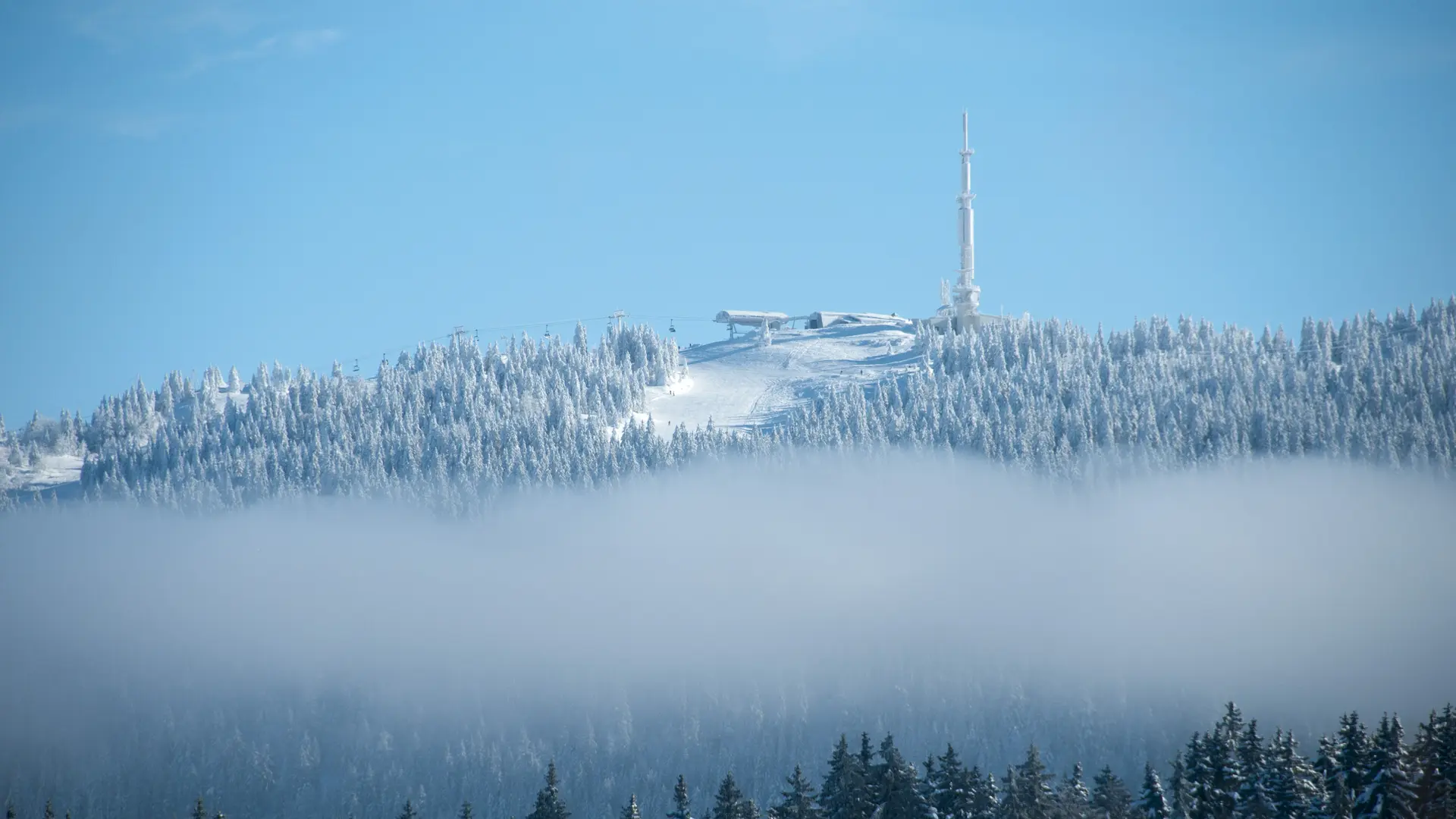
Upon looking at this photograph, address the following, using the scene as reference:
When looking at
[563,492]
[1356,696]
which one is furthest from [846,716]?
[563,492]

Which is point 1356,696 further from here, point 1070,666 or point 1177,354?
point 1177,354

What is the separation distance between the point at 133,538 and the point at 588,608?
51.0m

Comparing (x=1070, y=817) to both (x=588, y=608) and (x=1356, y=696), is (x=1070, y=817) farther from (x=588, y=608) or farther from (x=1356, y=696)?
(x=588, y=608)

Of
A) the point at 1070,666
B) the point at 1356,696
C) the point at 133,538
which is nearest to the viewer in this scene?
the point at 1356,696

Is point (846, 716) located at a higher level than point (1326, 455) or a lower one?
lower

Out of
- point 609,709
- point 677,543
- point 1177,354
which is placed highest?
point 1177,354

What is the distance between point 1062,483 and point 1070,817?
90066 millimetres

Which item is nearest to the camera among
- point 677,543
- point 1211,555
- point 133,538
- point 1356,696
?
point 1356,696

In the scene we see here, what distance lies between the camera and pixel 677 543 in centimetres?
17750

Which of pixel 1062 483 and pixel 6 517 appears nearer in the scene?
pixel 1062 483

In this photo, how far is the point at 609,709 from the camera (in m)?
152

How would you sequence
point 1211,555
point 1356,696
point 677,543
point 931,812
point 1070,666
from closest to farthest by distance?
point 931,812, point 1356,696, point 1070,666, point 1211,555, point 677,543

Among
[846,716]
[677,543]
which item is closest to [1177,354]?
[677,543]

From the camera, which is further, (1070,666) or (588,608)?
(588,608)
